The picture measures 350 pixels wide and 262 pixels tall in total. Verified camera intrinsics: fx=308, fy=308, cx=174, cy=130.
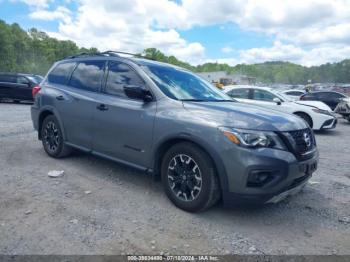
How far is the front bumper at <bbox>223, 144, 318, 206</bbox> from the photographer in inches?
122

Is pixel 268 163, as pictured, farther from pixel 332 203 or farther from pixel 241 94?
pixel 241 94

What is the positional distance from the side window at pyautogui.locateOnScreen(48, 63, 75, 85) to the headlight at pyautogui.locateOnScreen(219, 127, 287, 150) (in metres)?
3.36

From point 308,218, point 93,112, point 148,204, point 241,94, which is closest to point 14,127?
point 93,112

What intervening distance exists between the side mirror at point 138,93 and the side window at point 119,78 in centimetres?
26

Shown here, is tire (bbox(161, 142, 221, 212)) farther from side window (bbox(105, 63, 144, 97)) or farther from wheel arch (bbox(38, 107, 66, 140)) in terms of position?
wheel arch (bbox(38, 107, 66, 140))

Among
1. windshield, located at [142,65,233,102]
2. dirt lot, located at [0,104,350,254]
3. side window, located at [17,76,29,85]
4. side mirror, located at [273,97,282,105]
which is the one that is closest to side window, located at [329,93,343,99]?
side mirror, located at [273,97,282,105]

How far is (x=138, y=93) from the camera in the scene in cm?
383

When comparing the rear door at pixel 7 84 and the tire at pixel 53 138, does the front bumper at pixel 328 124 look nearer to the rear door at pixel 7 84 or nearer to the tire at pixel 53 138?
the tire at pixel 53 138

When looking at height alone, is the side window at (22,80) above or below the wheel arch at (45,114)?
above

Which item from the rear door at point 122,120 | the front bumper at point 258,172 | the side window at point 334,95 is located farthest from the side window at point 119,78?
the side window at point 334,95

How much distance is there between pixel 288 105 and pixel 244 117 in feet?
25.3

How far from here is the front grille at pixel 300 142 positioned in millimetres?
3320

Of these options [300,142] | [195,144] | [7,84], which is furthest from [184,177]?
[7,84]

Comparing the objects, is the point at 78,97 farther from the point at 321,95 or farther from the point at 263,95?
the point at 321,95
